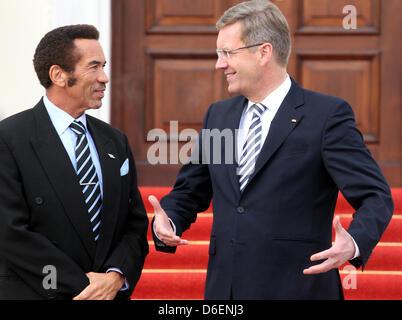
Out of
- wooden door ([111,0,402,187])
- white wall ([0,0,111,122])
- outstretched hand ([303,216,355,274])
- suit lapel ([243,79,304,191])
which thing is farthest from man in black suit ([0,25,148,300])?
wooden door ([111,0,402,187])

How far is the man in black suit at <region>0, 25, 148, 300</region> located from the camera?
225 centimetres

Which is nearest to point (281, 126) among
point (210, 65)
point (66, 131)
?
point (66, 131)

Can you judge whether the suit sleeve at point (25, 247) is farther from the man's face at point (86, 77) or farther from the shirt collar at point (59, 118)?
the man's face at point (86, 77)

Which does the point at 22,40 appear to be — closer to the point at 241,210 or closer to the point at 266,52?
the point at 266,52

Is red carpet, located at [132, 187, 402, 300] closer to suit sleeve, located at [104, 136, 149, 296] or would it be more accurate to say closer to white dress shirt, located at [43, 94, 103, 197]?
suit sleeve, located at [104, 136, 149, 296]

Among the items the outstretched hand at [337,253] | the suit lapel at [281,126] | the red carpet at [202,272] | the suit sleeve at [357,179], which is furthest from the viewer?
the red carpet at [202,272]

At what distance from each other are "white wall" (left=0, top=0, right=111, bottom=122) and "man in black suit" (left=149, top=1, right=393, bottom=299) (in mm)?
2226

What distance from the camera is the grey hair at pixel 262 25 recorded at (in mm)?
2494

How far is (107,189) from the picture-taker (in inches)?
94.4

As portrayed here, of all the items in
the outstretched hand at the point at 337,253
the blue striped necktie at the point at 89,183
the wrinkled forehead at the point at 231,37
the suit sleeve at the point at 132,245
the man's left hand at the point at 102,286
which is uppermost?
the wrinkled forehead at the point at 231,37

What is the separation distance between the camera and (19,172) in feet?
7.53

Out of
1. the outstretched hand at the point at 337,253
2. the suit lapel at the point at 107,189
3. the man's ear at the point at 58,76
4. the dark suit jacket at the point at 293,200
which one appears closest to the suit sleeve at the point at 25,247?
the suit lapel at the point at 107,189
